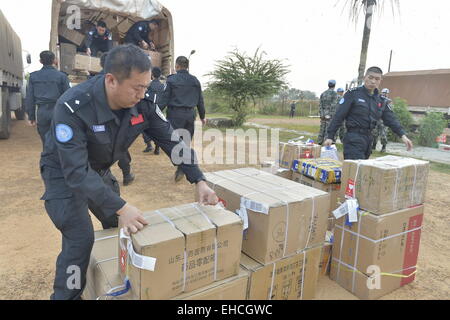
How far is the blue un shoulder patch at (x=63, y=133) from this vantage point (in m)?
1.44

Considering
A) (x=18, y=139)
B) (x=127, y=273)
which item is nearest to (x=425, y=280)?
(x=127, y=273)

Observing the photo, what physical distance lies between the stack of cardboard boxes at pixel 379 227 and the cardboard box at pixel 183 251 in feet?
3.54

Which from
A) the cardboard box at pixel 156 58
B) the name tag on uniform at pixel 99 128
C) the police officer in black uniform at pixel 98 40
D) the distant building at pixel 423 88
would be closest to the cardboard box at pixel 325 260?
the name tag on uniform at pixel 99 128

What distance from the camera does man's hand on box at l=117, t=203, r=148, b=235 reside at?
56.7 inches

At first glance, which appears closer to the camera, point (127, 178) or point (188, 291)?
point (188, 291)

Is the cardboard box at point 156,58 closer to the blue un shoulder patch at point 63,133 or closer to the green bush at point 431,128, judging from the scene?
the blue un shoulder patch at point 63,133

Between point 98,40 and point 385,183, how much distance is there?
20.9 ft

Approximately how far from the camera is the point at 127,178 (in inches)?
182

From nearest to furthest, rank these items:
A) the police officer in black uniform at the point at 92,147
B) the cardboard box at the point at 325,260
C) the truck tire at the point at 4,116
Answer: the police officer in black uniform at the point at 92,147 → the cardboard box at the point at 325,260 → the truck tire at the point at 4,116

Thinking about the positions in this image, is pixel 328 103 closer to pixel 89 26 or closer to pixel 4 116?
pixel 89 26

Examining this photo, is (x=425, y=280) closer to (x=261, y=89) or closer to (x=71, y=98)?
(x=71, y=98)

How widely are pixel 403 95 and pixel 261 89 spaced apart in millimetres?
6348

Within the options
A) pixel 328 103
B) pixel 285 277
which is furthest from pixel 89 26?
pixel 285 277

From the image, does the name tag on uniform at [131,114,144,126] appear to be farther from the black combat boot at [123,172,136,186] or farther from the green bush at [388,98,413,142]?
the green bush at [388,98,413,142]
